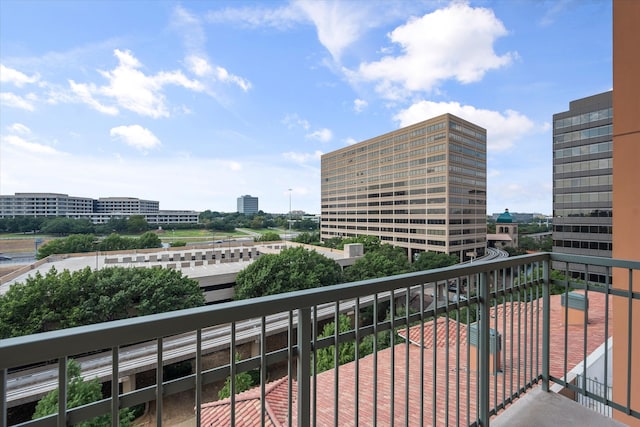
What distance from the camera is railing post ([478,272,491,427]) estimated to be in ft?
4.77

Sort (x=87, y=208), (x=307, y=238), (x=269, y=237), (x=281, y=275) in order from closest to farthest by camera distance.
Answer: (x=281, y=275), (x=87, y=208), (x=269, y=237), (x=307, y=238)

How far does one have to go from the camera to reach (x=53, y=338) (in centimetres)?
55

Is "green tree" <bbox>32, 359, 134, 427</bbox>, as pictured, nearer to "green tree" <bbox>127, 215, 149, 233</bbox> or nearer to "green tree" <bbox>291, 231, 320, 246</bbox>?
"green tree" <bbox>127, 215, 149, 233</bbox>

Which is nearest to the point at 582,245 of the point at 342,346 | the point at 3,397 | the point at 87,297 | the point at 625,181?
the point at 625,181

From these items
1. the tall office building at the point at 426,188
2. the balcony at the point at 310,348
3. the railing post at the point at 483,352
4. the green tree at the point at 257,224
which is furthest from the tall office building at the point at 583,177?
the green tree at the point at 257,224

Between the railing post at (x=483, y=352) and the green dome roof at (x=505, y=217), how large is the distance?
137ft

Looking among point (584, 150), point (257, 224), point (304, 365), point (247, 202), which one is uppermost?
point (584, 150)

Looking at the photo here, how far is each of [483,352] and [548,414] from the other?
0.62 meters

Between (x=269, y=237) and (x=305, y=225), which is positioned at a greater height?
(x=305, y=225)

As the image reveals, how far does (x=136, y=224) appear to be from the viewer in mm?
32312

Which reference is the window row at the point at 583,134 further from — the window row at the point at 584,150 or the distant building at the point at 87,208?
the distant building at the point at 87,208

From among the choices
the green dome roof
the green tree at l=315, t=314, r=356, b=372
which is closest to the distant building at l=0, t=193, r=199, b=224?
the green tree at l=315, t=314, r=356, b=372

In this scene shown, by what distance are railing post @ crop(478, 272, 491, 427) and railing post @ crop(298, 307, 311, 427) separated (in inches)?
38.5

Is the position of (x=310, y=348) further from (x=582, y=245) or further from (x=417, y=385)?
(x=582, y=245)
